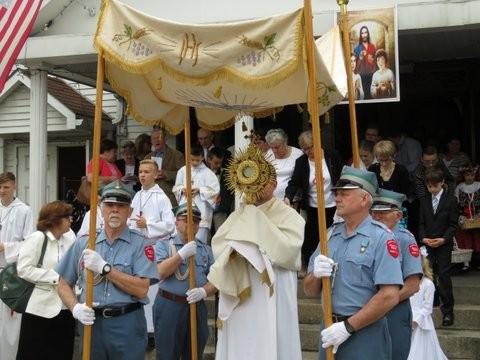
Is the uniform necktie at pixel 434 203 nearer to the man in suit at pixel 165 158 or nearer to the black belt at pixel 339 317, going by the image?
the man in suit at pixel 165 158

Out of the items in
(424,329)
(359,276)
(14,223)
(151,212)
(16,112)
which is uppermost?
(16,112)

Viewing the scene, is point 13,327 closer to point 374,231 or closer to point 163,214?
point 163,214

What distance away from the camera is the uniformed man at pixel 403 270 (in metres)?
4.81

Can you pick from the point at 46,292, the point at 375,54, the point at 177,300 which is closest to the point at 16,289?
the point at 46,292

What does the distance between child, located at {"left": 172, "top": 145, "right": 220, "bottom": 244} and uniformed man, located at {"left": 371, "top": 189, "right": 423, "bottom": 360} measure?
10.6ft

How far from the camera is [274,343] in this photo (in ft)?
16.1

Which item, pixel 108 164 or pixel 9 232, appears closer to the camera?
pixel 9 232

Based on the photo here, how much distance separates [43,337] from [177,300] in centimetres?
128

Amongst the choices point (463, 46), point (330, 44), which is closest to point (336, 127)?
point (463, 46)

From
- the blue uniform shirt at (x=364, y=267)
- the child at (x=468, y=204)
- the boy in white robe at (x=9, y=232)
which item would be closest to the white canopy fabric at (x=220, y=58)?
the blue uniform shirt at (x=364, y=267)

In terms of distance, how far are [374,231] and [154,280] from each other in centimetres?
161

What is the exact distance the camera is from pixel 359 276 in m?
4.11

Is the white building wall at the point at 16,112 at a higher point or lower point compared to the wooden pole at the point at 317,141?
higher

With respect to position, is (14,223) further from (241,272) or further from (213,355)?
(241,272)
